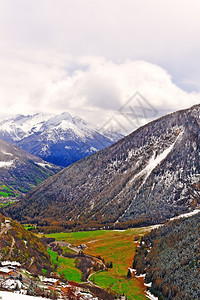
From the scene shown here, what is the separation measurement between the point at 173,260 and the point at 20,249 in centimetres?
7131

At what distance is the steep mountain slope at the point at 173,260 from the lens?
102206mm

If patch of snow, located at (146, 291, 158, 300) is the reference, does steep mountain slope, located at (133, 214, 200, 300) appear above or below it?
above

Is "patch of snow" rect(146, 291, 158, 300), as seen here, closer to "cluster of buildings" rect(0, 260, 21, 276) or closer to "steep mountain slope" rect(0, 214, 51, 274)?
"steep mountain slope" rect(0, 214, 51, 274)

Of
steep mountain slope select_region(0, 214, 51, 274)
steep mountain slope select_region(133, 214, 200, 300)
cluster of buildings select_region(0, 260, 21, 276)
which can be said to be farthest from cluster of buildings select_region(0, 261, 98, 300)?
steep mountain slope select_region(133, 214, 200, 300)

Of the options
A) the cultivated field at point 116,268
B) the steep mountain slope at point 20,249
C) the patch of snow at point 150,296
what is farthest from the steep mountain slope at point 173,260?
the steep mountain slope at point 20,249

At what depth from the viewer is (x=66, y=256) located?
157 metres

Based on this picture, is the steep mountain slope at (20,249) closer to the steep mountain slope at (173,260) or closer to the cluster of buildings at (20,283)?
the cluster of buildings at (20,283)

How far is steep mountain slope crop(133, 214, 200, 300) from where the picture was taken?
4024 inches

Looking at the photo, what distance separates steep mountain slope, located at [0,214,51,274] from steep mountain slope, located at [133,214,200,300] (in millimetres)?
49855

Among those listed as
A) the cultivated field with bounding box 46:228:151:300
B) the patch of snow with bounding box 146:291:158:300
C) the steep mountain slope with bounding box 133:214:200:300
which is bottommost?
the cultivated field with bounding box 46:228:151:300

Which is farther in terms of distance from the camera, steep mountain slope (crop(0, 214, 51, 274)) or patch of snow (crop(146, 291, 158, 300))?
patch of snow (crop(146, 291, 158, 300))

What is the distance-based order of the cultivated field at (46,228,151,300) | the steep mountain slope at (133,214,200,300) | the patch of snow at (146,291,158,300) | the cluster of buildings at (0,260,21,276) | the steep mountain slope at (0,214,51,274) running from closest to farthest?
the cluster of buildings at (0,260,21,276) < the steep mountain slope at (0,214,51,274) < the steep mountain slope at (133,214,200,300) < the patch of snow at (146,291,158,300) < the cultivated field at (46,228,151,300)

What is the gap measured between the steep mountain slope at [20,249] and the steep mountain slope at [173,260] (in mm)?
49855

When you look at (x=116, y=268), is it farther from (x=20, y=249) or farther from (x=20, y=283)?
(x=20, y=283)
